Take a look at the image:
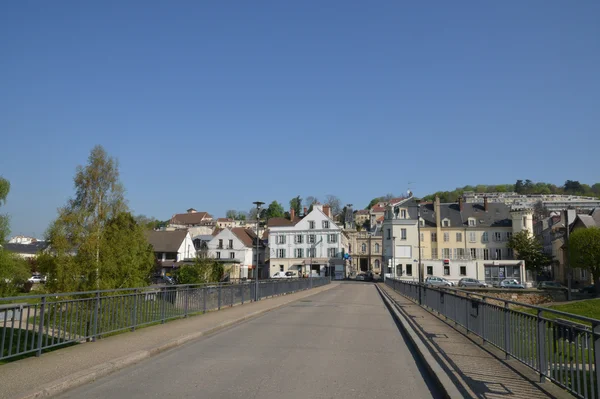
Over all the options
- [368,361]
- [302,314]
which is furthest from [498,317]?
[302,314]

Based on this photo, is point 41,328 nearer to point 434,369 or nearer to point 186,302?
point 434,369

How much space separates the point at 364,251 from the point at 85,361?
95.1 m

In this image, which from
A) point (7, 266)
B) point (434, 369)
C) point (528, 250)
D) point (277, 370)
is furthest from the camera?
point (528, 250)

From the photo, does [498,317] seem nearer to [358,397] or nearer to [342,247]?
[358,397]

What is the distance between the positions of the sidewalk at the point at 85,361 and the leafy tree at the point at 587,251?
4973cm

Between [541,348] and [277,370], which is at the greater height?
[541,348]

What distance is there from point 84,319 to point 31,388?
442cm

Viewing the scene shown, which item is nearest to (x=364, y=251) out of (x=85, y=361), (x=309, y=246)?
(x=309, y=246)

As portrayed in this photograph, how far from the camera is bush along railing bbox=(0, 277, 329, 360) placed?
8.77 meters

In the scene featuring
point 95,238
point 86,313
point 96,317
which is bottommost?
point 96,317

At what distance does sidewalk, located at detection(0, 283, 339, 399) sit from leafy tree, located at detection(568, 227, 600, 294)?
4973cm

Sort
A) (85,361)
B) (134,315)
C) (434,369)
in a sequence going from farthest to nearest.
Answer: (134,315)
(85,361)
(434,369)

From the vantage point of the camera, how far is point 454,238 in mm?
81250

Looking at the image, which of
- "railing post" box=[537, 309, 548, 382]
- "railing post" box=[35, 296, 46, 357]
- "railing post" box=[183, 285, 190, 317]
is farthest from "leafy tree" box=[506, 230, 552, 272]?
"railing post" box=[35, 296, 46, 357]
